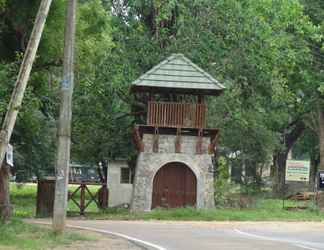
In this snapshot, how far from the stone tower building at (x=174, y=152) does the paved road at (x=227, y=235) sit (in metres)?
4.40

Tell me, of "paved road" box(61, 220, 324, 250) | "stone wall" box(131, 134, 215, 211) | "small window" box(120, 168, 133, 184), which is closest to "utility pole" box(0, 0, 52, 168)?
"paved road" box(61, 220, 324, 250)

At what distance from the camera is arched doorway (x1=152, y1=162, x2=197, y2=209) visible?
29731 mm

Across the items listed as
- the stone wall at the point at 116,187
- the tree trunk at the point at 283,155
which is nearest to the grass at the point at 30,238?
the stone wall at the point at 116,187

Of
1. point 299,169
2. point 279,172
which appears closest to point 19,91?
point 299,169

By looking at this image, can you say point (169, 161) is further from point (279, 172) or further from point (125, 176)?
point (279, 172)

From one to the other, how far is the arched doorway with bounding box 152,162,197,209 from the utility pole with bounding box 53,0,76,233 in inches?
540

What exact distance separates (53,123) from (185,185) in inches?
525

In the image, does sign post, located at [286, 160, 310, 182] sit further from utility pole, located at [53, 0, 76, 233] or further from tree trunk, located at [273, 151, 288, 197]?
utility pole, located at [53, 0, 76, 233]

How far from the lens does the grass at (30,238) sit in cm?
1397

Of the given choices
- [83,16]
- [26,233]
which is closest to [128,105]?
[83,16]

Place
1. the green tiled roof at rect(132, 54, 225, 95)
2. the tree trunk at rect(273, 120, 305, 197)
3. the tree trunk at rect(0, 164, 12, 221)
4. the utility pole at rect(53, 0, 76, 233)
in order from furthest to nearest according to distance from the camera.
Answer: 1. the tree trunk at rect(273, 120, 305, 197)
2. the green tiled roof at rect(132, 54, 225, 95)
3. the tree trunk at rect(0, 164, 12, 221)
4. the utility pole at rect(53, 0, 76, 233)

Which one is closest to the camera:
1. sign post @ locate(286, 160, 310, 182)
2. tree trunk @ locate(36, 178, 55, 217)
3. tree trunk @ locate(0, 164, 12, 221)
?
tree trunk @ locate(0, 164, 12, 221)

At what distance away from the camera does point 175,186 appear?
29828mm

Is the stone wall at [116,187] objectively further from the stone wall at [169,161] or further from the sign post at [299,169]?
the stone wall at [169,161]
